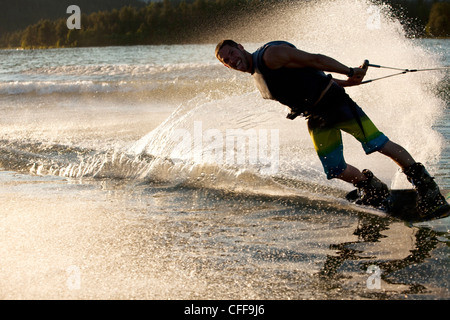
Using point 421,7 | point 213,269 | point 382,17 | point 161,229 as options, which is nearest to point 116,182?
point 161,229

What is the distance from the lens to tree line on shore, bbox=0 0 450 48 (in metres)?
54.6

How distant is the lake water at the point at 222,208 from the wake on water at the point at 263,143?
2 cm

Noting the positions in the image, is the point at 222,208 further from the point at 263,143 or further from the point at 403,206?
the point at 263,143

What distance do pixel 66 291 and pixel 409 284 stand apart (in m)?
2.06

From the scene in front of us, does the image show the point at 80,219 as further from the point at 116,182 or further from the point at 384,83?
the point at 384,83

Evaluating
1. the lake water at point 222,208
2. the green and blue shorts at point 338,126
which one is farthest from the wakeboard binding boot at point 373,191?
the green and blue shorts at point 338,126

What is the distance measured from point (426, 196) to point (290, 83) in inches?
55.1

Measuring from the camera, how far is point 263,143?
23.9ft

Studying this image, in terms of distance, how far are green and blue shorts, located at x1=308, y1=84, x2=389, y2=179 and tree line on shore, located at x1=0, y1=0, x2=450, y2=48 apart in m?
37.8

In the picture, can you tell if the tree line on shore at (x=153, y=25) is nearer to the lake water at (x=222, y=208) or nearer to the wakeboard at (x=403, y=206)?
the lake water at (x=222, y=208)

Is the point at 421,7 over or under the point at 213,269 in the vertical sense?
over

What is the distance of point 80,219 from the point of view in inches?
194

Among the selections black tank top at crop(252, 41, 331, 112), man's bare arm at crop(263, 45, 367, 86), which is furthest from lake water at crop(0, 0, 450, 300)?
man's bare arm at crop(263, 45, 367, 86)

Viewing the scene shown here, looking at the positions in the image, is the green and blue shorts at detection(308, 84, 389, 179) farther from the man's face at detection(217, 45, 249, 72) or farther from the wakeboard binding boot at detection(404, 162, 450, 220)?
the man's face at detection(217, 45, 249, 72)
